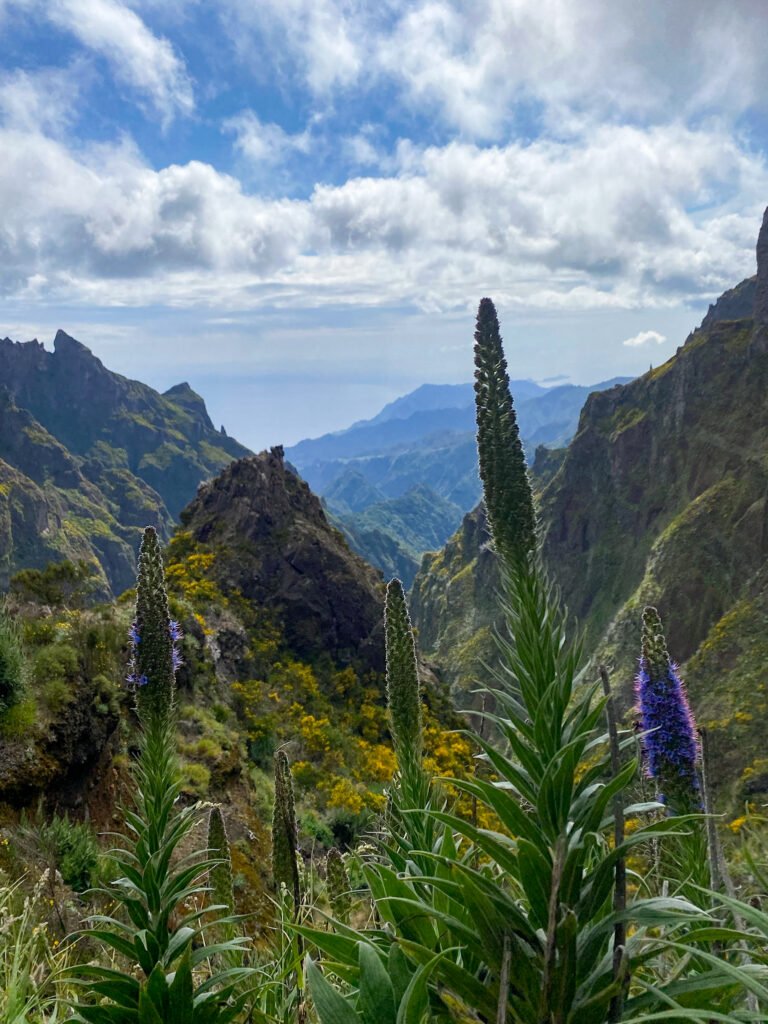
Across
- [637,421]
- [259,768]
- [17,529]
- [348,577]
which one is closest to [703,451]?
[637,421]

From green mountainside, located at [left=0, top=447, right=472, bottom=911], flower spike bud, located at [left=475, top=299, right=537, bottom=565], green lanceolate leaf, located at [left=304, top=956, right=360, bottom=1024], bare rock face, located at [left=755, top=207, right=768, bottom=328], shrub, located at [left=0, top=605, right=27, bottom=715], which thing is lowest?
green mountainside, located at [left=0, top=447, right=472, bottom=911]

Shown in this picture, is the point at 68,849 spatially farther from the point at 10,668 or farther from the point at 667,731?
the point at 667,731

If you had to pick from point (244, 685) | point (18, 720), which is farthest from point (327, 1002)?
point (244, 685)

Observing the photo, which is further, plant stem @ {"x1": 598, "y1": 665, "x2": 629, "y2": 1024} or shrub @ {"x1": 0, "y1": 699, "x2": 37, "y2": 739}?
shrub @ {"x1": 0, "y1": 699, "x2": 37, "y2": 739}

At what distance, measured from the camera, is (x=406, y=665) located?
449 cm

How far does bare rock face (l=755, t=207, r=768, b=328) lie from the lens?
300 feet

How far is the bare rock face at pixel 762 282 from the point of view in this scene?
91.3 meters

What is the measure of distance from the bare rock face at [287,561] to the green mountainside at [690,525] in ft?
32.7

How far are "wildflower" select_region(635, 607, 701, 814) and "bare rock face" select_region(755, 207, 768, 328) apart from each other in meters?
101

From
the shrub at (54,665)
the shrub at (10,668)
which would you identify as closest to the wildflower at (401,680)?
the shrub at (10,668)

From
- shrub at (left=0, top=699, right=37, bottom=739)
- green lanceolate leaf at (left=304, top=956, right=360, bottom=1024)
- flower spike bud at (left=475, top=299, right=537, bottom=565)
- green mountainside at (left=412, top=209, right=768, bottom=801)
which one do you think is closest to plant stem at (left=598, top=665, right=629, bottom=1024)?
green lanceolate leaf at (left=304, top=956, right=360, bottom=1024)

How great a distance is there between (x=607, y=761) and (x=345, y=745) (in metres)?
34.7

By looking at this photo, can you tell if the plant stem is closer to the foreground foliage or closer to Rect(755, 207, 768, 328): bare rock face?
the foreground foliage

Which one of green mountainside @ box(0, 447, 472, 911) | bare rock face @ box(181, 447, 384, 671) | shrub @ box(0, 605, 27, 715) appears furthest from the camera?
bare rock face @ box(181, 447, 384, 671)
